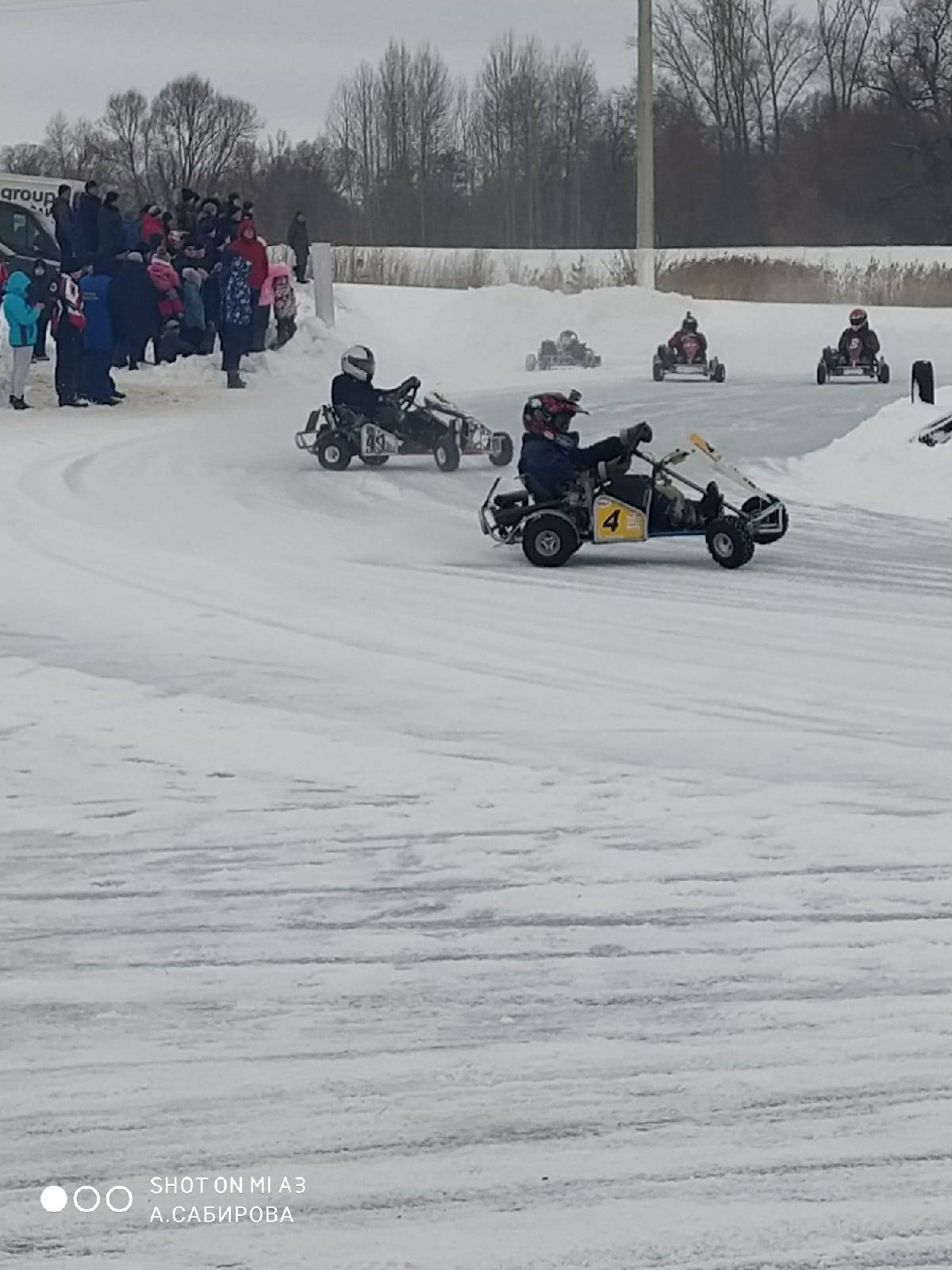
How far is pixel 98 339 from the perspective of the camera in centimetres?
2278

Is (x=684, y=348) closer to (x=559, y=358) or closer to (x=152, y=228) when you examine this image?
(x=559, y=358)

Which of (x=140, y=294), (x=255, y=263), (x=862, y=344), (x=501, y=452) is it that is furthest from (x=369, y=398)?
(x=862, y=344)

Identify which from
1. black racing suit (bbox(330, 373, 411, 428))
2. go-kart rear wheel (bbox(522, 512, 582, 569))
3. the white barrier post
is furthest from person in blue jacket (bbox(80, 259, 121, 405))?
go-kart rear wheel (bbox(522, 512, 582, 569))

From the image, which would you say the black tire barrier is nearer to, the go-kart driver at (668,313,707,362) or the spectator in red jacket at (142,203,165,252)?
the go-kart driver at (668,313,707,362)

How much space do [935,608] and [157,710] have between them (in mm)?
4298

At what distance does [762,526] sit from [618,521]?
0.86 m

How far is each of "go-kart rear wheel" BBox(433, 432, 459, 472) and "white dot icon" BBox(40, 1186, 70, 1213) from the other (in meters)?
13.4

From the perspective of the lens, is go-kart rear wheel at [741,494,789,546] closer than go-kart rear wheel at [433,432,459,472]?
Yes

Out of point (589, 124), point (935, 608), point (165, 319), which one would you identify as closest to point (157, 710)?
point (935, 608)

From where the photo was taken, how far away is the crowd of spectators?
2238cm

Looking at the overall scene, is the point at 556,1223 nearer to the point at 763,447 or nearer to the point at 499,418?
the point at 763,447

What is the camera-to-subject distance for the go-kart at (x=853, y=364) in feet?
86.6

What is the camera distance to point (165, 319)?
25.7 m

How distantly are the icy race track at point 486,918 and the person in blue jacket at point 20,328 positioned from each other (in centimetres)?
1109
